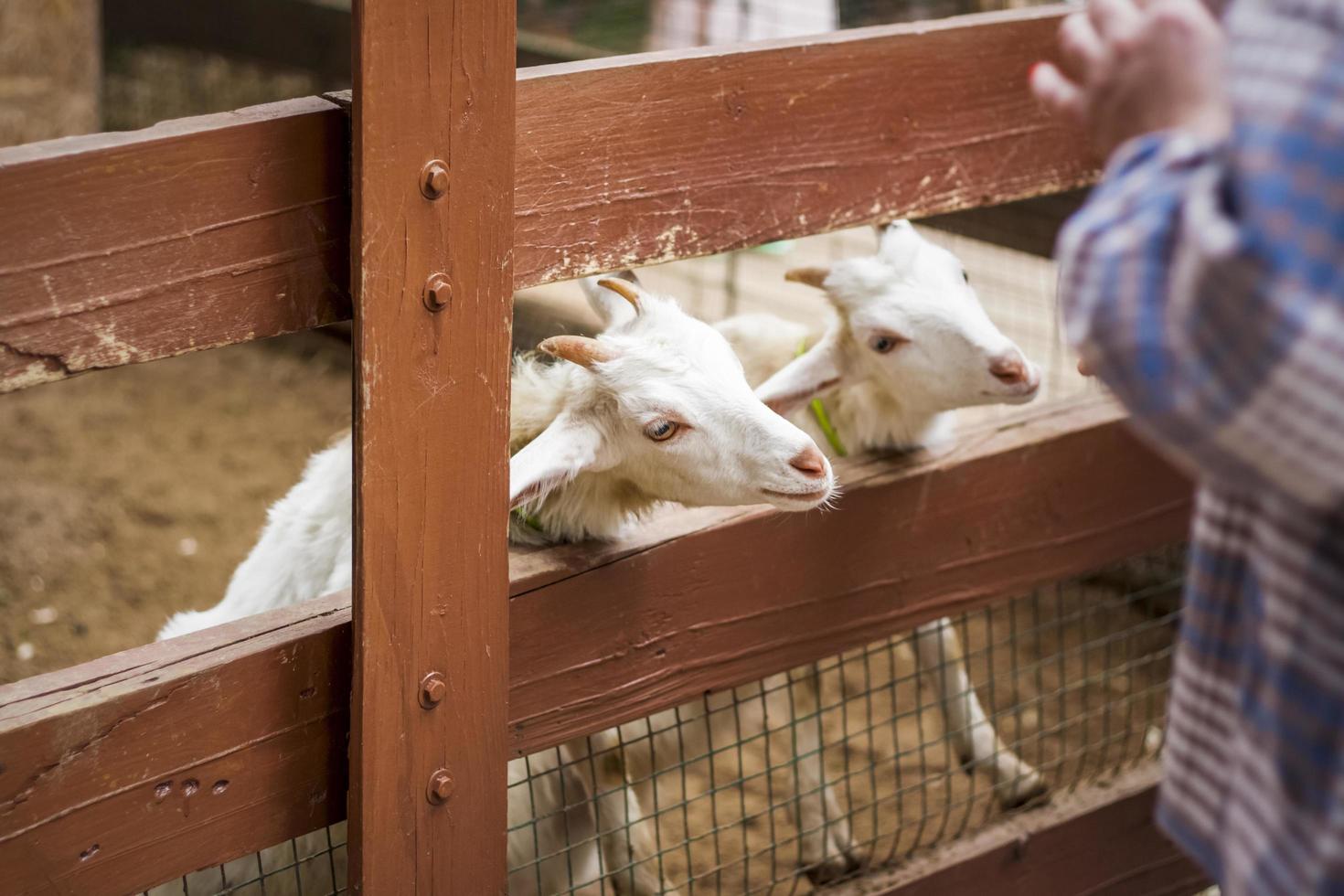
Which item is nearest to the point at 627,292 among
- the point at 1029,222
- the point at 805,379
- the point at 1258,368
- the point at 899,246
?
the point at 805,379

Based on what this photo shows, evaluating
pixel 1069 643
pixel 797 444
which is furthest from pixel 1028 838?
pixel 1069 643

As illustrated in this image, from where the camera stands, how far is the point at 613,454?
90.0 inches

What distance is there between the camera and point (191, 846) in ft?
5.97

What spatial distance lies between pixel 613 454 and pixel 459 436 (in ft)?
1.70

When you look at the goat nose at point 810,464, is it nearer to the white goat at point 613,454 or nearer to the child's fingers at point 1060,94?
the white goat at point 613,454

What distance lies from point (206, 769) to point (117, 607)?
2714 millimetres

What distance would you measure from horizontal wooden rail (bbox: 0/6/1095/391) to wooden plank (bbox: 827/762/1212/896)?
4.49 feet

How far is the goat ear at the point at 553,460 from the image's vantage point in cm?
201

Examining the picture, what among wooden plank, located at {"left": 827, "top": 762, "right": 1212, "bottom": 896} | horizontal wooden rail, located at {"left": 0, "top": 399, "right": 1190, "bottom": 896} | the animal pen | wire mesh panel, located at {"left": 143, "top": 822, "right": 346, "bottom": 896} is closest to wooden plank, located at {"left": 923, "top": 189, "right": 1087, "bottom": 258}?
horizontal wooden rail, located at {"left": 0, "top": 399, "right": 1190, "bottom": 896}

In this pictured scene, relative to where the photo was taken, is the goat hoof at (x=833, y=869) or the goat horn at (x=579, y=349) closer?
the goat horn at (x=579, y=349)

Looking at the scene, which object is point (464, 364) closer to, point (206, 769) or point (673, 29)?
point (206, 769)

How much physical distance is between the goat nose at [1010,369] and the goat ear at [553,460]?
87 cm

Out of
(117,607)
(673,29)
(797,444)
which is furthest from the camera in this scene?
(673,29)

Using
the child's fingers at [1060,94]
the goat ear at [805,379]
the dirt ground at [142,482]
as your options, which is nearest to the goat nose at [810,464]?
the goat ear at [805,379]
